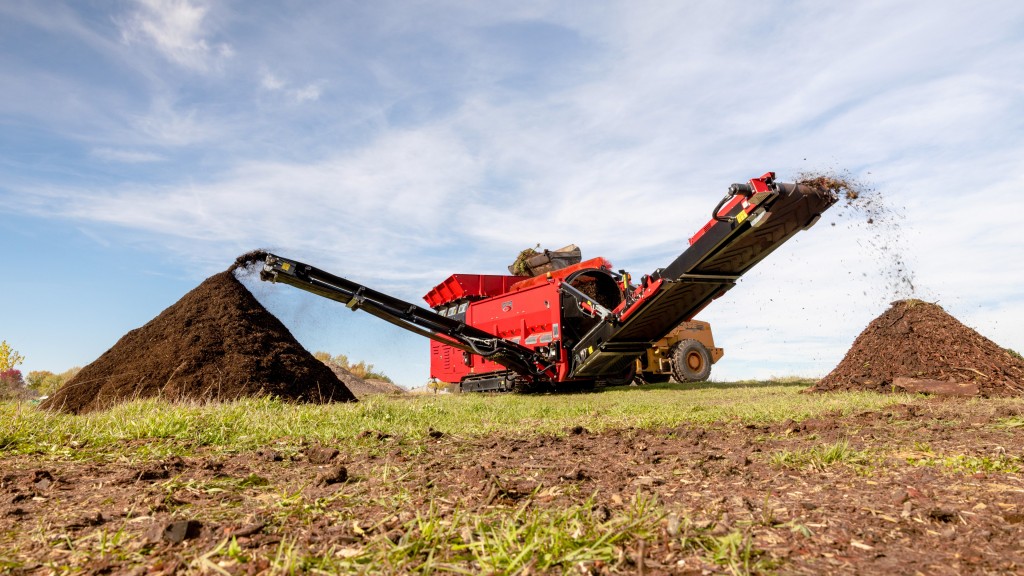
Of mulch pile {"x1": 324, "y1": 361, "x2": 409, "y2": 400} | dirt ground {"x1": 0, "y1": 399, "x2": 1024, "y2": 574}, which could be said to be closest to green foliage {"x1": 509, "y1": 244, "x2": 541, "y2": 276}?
mulch pile {"x1": 324, "y1": 361, "x2": 409, "y2": 400}

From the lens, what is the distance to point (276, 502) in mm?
3080

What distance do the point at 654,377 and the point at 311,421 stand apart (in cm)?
998

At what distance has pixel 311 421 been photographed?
6262 mm

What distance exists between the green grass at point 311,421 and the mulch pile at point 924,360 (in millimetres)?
1450

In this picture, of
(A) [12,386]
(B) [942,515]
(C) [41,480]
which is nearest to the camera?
(B) [942,515]

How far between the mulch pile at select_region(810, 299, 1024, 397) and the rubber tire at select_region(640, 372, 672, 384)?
3990mm

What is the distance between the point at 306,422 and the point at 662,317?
20.9 ft

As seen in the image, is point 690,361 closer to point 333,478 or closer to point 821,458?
point 821,458

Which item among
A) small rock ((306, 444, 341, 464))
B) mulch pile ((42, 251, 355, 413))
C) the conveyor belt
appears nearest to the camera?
small rock ((306, 444, 341, 464))

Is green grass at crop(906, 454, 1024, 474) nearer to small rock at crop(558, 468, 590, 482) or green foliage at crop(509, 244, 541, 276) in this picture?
small rock at crop(558, 468, 590, 482)

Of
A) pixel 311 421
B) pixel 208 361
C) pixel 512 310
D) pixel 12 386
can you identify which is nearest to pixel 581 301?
pixel 512 310

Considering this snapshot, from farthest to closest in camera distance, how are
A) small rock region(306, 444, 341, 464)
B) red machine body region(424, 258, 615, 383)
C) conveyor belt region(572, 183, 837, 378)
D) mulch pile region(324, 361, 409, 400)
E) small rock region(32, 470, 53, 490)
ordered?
mulch pile region(324, 361, 409, 400)
red machine body region(424, 258, 615, 383)
conveyor belt region(572, 183, 837, 378)
small rock region(306, 444, 341, 464)
small rock region(32, 470, 53, 490)

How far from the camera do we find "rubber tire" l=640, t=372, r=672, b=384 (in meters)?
14.7

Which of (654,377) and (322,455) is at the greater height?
(654,377)
